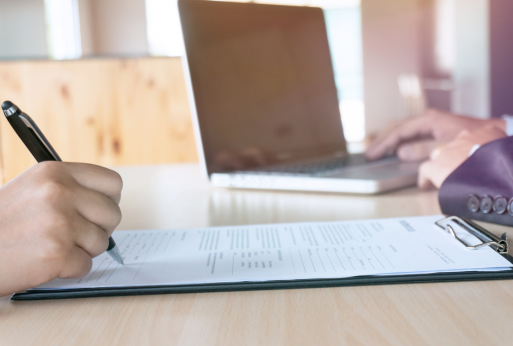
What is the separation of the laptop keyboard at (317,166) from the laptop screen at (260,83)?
0.04m

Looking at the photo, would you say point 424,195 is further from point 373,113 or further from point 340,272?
point 373,113

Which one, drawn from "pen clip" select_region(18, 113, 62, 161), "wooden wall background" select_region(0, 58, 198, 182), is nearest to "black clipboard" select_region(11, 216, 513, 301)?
"pen clip" select_region(18, 113, 62, 161)

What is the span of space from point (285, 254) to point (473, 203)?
0.26 metres

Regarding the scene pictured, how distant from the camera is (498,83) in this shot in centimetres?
348

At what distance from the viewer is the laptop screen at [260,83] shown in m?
0.82

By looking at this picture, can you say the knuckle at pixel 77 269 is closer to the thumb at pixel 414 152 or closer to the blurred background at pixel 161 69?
the blurred background at pixel 161 69

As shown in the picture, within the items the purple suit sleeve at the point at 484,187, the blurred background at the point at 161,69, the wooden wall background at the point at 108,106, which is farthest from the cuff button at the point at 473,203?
the wooden wall background at the point at 108,106

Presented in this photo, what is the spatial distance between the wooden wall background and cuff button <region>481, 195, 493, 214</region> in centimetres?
180

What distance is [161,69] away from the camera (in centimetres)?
225

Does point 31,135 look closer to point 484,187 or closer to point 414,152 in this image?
point 484,187

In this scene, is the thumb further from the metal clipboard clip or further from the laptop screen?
the metal clipboard clip

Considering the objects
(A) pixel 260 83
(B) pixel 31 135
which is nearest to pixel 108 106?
(A) pixel 260 83

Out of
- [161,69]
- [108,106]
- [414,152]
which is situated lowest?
[414,152]

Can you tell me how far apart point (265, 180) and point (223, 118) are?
0.16 metres
